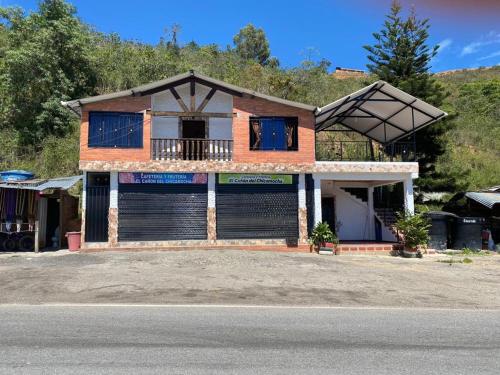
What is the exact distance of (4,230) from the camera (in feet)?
60.0

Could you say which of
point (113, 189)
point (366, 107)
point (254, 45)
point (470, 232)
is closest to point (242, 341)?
point (113, 189)

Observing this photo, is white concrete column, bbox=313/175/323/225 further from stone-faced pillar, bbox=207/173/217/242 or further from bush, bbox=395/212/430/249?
stone-faced pillar, bbox=207/173/217/242

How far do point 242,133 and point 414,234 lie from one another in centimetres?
795

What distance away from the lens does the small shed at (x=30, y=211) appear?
58.8ft

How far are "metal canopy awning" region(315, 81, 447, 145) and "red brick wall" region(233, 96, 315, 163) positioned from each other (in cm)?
86

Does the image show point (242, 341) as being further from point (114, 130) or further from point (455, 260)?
point (114, 130)

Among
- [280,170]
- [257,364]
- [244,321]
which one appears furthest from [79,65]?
[257,364]

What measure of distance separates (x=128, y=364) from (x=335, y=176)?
51.6 feet

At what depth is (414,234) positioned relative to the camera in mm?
18750

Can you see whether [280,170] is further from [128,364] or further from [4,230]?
[128,364]

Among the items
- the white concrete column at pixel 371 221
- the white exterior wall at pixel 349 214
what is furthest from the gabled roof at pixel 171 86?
the white concrete column at pixel 371 221

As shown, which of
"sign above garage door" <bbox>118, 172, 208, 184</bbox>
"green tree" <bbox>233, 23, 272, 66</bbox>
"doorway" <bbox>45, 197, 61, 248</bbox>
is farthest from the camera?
"green tree" <bbox>233, 23, 272, 66</bbox>

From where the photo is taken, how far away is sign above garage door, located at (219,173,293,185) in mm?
19188

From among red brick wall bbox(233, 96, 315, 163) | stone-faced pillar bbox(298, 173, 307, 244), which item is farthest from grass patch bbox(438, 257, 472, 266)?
red brick wall bbox(233, 96, 315, 163)
